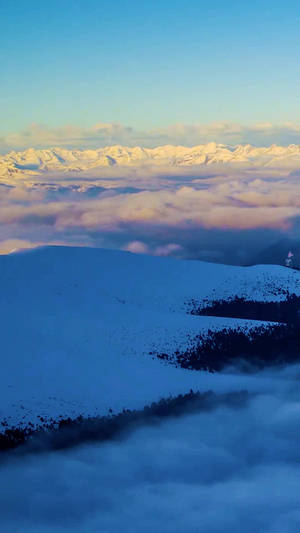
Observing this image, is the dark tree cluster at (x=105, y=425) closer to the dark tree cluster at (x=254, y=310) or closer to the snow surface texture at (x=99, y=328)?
the snow surface texture at (x=99, y=328)

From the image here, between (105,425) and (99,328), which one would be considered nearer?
(105,425)

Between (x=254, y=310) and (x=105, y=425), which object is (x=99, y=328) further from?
(x=254, y=310)

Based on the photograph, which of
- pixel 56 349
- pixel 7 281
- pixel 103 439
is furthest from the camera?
pixel 7 281

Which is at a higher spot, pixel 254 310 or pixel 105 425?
pixel 254 310

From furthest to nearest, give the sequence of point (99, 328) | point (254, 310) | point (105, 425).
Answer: point (254, 310)
point (99, 328)
point (105, 425)

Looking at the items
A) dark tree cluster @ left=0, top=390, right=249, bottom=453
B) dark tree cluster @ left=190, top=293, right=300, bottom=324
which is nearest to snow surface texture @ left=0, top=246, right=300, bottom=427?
dark tree cluster @ left=0, top=390, right=249, bottom=453

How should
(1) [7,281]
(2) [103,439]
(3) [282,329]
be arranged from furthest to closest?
(1) [7,281] < (3) [282,329] < (2) [103,439]

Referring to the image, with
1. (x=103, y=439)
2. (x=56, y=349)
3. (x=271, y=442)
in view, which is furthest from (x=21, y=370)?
(x=271, y=442)

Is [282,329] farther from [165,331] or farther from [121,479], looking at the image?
[121,479]

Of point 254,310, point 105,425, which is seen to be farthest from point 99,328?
point 254,310
